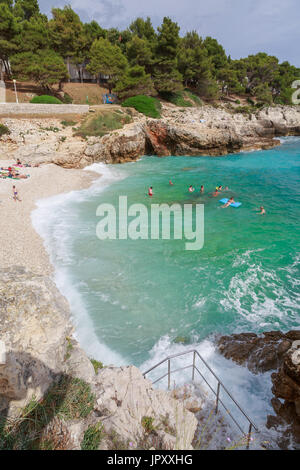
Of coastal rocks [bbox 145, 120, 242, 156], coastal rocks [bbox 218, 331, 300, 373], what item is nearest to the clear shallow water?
coastal rocks [bbox 218, 331, 300, 373]

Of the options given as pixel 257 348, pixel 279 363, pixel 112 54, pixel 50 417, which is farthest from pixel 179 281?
pixel 112 54

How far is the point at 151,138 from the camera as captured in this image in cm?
3597

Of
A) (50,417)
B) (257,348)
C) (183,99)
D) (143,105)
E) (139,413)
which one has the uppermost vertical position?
(183,99)

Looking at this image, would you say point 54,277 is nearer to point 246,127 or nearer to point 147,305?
point 147,305

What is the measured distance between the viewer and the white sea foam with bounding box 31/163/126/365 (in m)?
8.00

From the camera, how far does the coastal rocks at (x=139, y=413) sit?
3.65 metres

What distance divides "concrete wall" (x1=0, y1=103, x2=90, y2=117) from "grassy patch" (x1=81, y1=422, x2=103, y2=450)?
35.5m

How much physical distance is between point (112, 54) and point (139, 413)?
54463 millimetres

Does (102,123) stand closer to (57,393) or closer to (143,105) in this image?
(143,105)

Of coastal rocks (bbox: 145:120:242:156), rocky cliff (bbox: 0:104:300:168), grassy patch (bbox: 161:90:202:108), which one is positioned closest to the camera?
rocky cliff (bbox: 0:104:300:168)

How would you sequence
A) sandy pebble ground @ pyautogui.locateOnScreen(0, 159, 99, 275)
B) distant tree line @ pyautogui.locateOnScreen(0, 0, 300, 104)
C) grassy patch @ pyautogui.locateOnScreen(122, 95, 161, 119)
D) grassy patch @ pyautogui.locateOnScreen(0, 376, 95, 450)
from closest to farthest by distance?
grassy patch @ pyautogui.locateOnScreen(0, 376, 95, 450)
sandy pebble ground @ pyautogui.locateOnScreen(0, 159, 99, 275)
distant tree line @ pyautogui.locateOnScreen(0, 0, 300, 104)
grassy patch @ pyautogui.locateOnScreen(122, 95, 161, 119)

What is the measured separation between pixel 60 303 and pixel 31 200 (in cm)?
1616

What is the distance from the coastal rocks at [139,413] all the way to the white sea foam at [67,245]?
9.25 feet

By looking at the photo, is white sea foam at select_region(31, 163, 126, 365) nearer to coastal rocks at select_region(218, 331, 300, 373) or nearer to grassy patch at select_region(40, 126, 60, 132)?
coastal rocks at select_region(218, 331, 300, 373)
